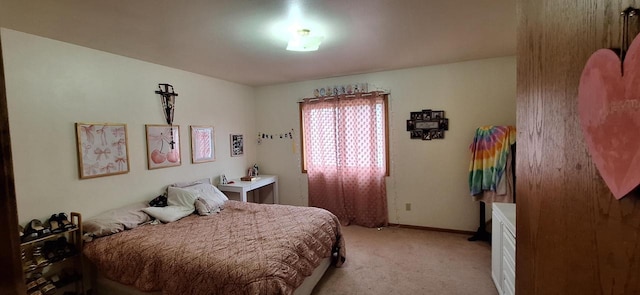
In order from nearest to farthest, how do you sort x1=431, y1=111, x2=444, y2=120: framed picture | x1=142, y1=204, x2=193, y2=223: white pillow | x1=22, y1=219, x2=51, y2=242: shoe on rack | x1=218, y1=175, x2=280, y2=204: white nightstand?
x1=22, y1=219, x2=51, y2=242: shoe on rack < x1=142, y1=204, x2=193, y2=223: white pillow < x1=431, y1=111, x2=444, y2=120: framed picture < x1=218, y1=175, x2=280, y2=204: white nightstand

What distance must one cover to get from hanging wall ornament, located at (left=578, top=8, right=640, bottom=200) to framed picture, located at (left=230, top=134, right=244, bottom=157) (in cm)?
424

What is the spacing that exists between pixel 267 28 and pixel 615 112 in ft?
7.18

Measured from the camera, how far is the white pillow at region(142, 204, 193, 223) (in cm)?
268

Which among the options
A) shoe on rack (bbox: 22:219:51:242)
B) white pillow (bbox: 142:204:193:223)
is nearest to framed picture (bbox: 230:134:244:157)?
white pillow (bbox: 142:204:193:223)

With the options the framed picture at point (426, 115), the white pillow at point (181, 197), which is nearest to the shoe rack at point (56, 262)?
the white pillow at point (181, 197)

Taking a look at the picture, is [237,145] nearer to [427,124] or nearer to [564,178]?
[427,124]

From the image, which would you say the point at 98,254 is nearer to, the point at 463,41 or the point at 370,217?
the point at 370,217

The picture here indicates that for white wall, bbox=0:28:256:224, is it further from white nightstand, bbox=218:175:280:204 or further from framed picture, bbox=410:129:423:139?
framed picture, bbox=410:129:423:139

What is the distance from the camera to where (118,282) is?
2.13 metres

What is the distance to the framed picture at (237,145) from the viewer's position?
4289 mm

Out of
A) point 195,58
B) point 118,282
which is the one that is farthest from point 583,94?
point 195,58

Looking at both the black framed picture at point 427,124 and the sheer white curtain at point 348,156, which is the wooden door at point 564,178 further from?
the sheer white curtain at point 348,156

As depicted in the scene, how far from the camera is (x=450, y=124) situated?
11.6 feet

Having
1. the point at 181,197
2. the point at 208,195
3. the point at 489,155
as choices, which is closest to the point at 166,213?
the point at 181,197
